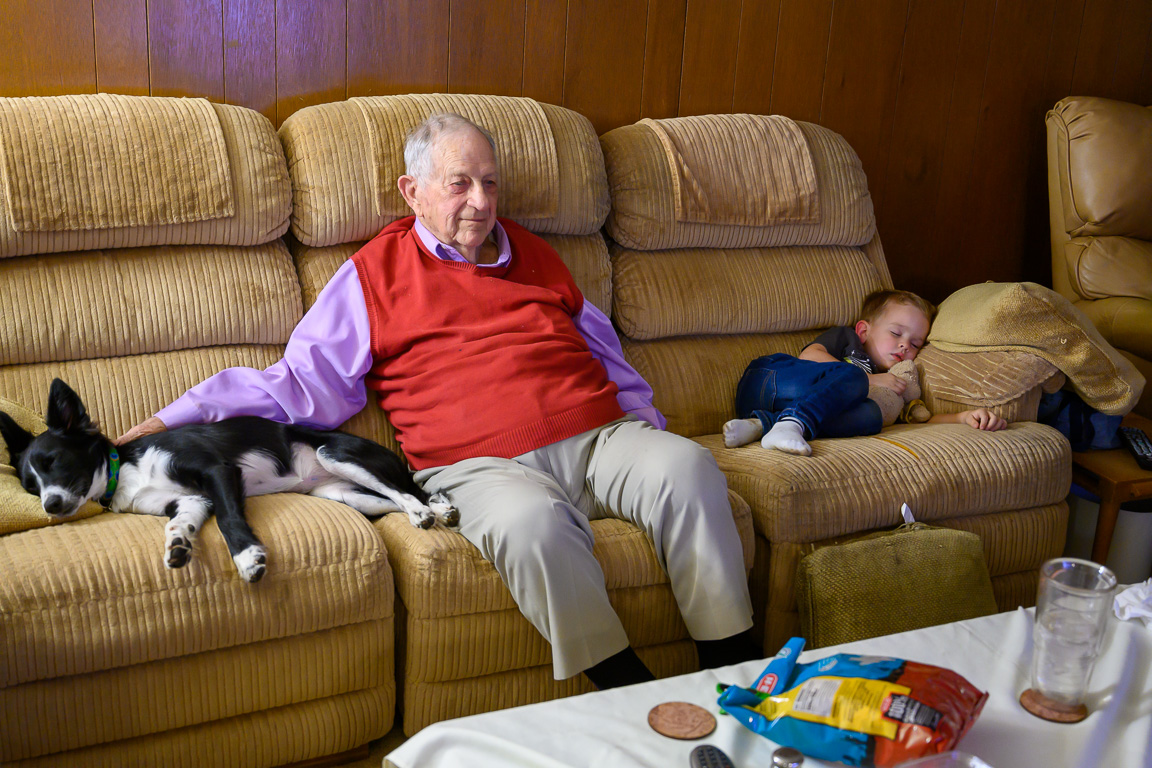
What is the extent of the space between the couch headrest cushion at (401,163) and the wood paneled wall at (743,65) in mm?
244

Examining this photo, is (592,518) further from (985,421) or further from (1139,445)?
(1139,445)

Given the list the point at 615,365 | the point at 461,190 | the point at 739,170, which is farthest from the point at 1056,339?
the point at 461,190

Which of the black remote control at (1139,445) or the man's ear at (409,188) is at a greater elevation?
the man's ear at (409,188)

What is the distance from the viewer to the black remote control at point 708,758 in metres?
1.02

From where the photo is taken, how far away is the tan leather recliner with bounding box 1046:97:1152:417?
114 inches

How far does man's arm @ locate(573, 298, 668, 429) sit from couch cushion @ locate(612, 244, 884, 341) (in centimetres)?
21

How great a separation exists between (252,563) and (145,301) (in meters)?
0.75

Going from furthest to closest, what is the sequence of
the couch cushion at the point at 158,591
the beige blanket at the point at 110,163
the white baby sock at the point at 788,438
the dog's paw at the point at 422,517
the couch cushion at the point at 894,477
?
the white baby sock at the point at 788,438
the couch cushion at the point at 894,477
the beige blanket at the point at 110,163
the dog's paw at the point at 422,517
the couch cushion at the point at 158,591

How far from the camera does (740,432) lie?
221 cm

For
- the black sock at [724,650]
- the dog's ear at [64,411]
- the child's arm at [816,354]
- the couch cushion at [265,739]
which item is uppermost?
the dog's ear at [64,411]

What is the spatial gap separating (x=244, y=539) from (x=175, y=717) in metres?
0.31

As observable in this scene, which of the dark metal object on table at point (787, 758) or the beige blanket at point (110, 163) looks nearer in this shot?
the dark metal object on table at point (787, 758)

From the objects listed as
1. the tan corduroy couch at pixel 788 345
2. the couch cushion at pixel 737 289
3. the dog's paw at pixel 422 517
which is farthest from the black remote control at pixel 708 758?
the couch cushion at pixel 737 289

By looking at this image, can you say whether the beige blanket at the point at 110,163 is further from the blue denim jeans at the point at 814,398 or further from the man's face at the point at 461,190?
the blue denim jeans at the point at 814,398
